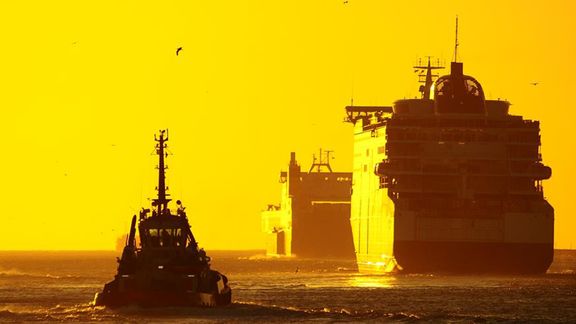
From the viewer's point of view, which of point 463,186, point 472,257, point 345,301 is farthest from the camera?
point 463,186

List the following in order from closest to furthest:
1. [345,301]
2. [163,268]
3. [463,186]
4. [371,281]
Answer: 1. [163,268]
2. [345,301]
3. [371,281]
4. [463,186]

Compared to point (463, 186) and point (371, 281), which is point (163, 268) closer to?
point (371, 281)

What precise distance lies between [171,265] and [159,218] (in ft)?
9.79

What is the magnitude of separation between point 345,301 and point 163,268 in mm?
21540

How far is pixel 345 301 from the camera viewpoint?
357 feet

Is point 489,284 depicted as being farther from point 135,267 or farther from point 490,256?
point 135,267

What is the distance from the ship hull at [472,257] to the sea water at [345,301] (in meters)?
1.39

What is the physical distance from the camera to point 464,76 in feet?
512

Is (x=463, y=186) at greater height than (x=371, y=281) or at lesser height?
greater

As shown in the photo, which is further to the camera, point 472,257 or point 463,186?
point 463,186

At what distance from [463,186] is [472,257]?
657 centimetres

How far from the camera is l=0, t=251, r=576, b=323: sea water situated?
90250 millimetres

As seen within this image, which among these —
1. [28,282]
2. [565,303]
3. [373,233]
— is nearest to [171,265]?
[565,303]

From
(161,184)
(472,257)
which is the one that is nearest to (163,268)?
(161,184)
